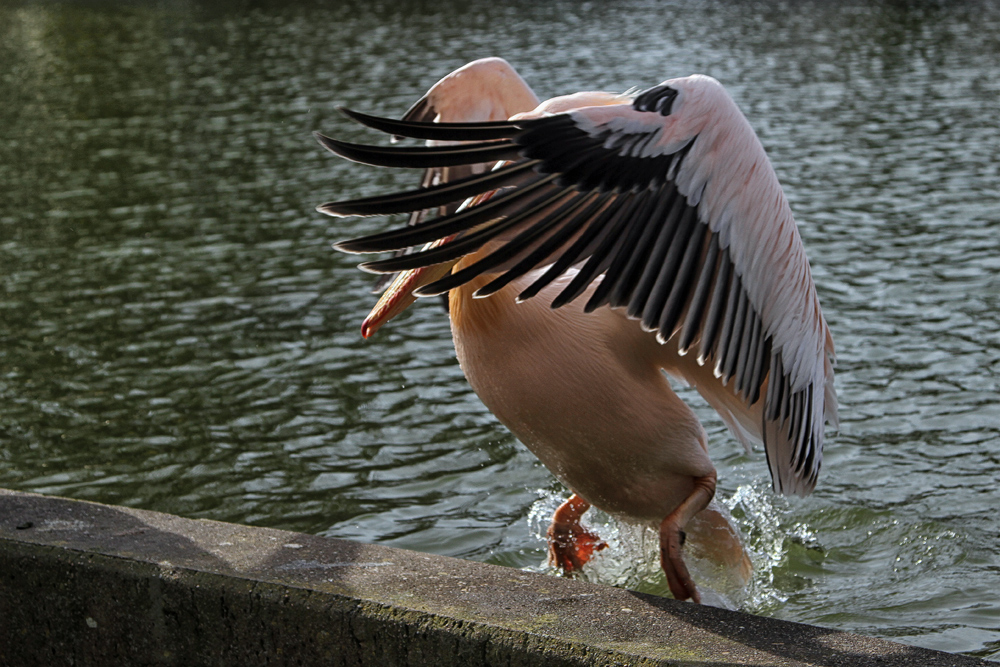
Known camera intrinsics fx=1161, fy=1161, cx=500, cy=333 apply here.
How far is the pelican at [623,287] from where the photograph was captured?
7.78 ft

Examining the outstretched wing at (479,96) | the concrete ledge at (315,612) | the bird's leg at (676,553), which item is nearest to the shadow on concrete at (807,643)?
the concrete ledge at (315,612)

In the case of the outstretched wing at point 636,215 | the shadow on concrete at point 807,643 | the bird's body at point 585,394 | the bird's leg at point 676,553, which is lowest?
the bird's leg at point 676,553

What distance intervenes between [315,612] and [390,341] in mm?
3609

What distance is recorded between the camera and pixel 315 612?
2.47 meters

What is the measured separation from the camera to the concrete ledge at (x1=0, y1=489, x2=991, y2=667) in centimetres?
231

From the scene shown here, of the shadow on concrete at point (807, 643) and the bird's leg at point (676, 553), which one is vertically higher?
the shadow on concrete at point (807, 643)

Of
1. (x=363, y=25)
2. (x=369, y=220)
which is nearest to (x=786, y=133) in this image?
(x=369, y=220)

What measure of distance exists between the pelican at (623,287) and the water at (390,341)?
2.19 feet

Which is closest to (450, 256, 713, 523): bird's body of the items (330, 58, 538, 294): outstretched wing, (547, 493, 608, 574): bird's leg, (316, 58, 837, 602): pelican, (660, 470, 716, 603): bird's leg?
(316, 58, 837, 602): pelican

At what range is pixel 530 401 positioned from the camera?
302 cm

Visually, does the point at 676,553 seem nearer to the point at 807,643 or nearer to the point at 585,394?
the point at 585,394

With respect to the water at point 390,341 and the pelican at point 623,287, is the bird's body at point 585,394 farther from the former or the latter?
the water at point 390,341

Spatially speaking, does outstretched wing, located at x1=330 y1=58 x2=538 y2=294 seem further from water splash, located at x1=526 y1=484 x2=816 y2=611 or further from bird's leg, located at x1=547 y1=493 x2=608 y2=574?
water splash, located at x1=526 y1=484 x2=816 y2=611

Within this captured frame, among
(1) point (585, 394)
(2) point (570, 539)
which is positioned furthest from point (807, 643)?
(2) point (570, 539)
